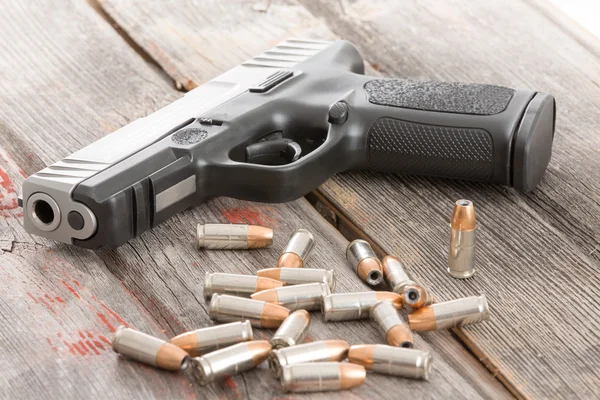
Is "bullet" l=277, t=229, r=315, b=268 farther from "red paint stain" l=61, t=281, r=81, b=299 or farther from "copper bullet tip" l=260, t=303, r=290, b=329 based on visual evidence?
"red paint stain" l=61, t=281, r=81, b=299

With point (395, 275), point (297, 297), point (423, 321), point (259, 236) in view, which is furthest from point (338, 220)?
point (423, 321)

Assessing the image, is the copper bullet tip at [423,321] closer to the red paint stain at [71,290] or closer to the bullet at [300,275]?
the bullet at [300,275]

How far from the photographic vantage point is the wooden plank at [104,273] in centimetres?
246

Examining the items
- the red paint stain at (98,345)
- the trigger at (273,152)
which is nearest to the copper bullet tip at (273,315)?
the red paint stain at (98,345)

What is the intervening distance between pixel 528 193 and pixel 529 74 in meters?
0.92

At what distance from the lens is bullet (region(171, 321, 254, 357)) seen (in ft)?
8.27

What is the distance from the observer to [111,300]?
109 inches

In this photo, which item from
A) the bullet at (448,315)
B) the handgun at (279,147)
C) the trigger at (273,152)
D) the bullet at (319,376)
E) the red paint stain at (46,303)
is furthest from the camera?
the trigger at (273,152)

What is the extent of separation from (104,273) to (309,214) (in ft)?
2.41

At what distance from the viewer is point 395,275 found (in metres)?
2.79

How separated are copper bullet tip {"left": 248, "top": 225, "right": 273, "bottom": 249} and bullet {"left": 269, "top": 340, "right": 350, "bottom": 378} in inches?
22.5

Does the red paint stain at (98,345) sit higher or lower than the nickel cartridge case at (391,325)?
lower

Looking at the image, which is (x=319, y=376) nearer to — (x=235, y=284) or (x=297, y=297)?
(x=297, y=297)

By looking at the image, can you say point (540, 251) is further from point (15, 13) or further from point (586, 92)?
point (15, 13)
